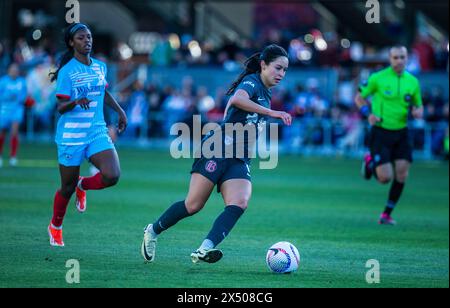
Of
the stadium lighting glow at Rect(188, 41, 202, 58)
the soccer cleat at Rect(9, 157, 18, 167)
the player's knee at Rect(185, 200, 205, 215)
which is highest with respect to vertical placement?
the stadium lighting glow at Rect(188, 41, 202, 58)

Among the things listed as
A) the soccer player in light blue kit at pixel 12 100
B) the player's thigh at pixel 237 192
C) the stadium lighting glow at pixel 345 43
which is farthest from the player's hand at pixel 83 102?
the stadium lighting glow at pixel 345 43

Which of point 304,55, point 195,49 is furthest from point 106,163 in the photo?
point 195,49

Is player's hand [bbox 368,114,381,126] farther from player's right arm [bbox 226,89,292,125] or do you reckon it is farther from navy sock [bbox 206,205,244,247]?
navy sock [bbox 206,205,244,247]

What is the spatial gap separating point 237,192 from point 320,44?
27029mm

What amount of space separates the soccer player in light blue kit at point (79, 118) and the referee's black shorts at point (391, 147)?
19.5 feet

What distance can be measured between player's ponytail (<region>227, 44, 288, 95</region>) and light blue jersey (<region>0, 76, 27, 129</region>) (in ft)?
52.9

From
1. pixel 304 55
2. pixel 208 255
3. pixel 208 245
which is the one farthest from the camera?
pixel 304 55

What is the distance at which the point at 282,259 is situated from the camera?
11.0 metres

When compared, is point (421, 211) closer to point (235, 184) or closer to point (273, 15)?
point (235, 184)

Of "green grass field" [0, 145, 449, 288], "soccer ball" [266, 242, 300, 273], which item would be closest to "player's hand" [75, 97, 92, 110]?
"green grass field" [0, 145, 449, 288]

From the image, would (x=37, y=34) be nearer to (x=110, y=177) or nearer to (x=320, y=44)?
(x=320, y=44)

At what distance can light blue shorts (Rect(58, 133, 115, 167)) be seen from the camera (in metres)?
12.1

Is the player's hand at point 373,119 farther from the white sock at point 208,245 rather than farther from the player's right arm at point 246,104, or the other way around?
the white sock at point 208,245
